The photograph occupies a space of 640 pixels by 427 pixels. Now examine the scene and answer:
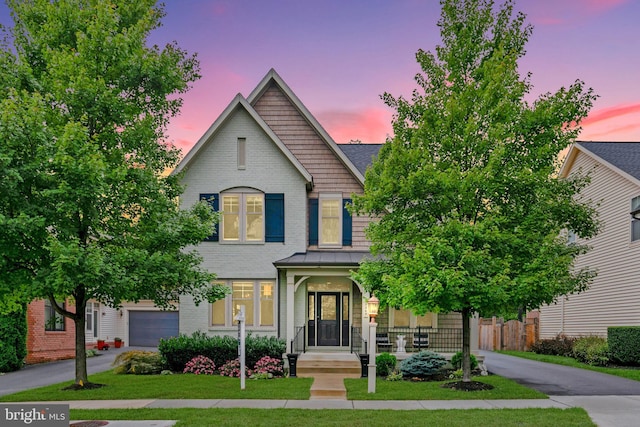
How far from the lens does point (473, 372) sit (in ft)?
63.7

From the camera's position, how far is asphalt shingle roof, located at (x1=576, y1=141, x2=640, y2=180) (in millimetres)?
24438

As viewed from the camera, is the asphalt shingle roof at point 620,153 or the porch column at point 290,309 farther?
the asphalt shingle roof at point 620,153

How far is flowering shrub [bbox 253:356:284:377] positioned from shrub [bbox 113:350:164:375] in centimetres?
372

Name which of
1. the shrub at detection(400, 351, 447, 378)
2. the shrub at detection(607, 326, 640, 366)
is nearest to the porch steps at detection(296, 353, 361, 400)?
the shrub at detection(400, 351, 447, 378)

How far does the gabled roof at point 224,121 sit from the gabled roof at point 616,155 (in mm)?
13547

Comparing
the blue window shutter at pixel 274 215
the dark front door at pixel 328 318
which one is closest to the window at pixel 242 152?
the blue window shutter at pixel 274 215

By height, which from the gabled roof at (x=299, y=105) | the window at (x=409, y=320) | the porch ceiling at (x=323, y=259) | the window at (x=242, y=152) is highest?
the gabled roof at (x=299, y=105)

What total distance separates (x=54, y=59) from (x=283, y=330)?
1198 cm

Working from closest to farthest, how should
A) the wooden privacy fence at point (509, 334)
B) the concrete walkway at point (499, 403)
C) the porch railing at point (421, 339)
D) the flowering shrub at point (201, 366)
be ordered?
the concrete walkway at point (499, 403) → the flowering shrub at point (201, 366) → the porch railing at point (421, 339) → the wooden privacy fence at point (509, 334)

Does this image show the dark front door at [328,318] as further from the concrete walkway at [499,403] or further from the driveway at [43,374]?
the driveway at [43,374]

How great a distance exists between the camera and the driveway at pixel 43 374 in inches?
702

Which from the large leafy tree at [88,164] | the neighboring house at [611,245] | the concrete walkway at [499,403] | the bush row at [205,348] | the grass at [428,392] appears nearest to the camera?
the concrete walkway at [499,403]

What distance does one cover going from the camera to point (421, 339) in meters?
21.4

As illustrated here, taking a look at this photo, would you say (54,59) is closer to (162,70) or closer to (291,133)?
(162,70)
